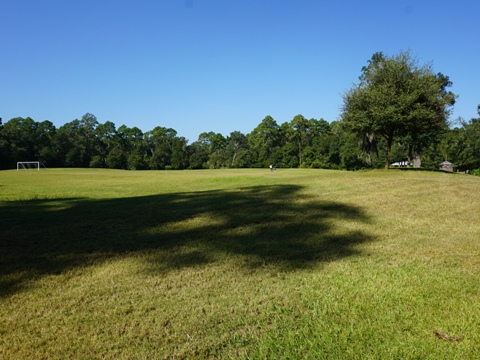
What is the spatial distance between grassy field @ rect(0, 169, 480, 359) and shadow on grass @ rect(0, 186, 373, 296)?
41mm

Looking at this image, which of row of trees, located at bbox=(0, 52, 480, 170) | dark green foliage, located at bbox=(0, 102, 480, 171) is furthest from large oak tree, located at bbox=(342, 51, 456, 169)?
dark green foliage, located at bbox=(0, 102, 480, 171)

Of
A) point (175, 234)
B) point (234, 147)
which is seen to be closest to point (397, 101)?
point (175, 234)

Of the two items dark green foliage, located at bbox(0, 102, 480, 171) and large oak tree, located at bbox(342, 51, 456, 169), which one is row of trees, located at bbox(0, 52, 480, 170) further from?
large oak tree, located at bbox(342, 51, 456, 169)

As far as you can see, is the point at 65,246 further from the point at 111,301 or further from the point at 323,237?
the point at 323,237

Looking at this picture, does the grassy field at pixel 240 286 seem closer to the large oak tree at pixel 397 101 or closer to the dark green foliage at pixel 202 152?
the large oak tree at pixel 397 101

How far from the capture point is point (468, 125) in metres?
76.2

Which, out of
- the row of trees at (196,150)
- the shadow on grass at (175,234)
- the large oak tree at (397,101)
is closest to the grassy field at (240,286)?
the shadow on grass at (175,234)

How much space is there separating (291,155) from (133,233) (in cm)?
8012

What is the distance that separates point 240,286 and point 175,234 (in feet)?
9.94

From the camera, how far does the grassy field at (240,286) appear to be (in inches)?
125

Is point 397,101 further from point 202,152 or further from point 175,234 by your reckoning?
point 202,152

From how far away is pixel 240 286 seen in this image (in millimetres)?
4465

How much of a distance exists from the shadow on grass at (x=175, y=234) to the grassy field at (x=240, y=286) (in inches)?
1.6

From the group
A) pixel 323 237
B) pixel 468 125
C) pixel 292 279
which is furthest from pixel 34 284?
pixel 468 125
